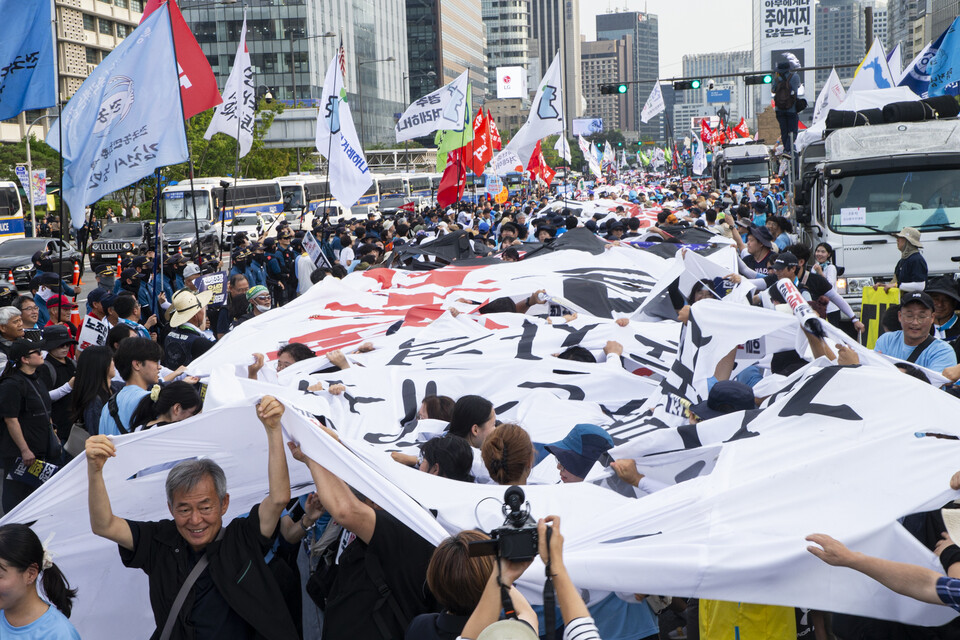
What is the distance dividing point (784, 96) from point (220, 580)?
59.2 ft

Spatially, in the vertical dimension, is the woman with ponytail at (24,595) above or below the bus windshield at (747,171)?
below

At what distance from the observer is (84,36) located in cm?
7306

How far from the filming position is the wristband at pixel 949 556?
11.8 ft

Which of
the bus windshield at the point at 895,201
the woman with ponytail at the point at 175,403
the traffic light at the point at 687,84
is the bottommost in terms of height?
the woman with ponytail at the point at 175,403

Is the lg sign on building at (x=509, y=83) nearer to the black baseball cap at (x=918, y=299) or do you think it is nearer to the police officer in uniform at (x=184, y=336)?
the police officer in uniform at (x=184, y=336)

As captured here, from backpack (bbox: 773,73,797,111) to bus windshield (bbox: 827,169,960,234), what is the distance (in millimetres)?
6753

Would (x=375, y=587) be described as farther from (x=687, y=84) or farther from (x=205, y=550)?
(x=687, y=84)

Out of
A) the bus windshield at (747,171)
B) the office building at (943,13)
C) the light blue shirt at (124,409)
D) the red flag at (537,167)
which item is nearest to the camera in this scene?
the light blue shirt at (124,409)

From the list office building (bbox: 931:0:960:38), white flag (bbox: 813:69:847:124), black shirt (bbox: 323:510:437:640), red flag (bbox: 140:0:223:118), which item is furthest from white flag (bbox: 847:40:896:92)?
office building (bbox: 931:0:960:38)

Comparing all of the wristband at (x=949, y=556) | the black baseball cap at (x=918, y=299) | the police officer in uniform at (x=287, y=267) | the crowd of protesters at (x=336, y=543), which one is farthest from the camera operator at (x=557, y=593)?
the police officer in uniform at (x=287, y=267)

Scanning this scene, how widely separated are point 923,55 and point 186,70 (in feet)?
46.8

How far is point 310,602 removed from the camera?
14.8 ft

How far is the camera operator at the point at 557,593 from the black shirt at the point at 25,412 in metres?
5.10

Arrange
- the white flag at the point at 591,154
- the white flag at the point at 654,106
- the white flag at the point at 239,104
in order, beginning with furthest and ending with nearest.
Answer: the white flag at the point at 591,154, the white flag at the point at 654,106, the white flag at the point at 239,104
